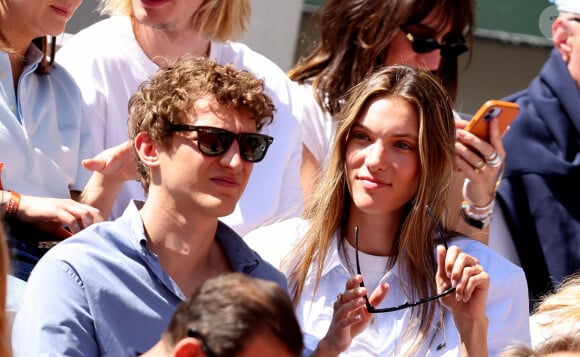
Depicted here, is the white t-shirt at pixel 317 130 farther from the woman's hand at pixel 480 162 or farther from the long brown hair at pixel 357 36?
the woman's hand at pixel 480 162

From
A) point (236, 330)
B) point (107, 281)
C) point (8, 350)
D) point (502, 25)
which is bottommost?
point (502, 25)

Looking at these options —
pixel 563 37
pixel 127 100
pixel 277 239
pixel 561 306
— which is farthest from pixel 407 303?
pixel 563 37

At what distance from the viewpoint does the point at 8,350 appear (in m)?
2.22

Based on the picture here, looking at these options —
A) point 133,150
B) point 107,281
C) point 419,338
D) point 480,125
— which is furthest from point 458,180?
point 107,281

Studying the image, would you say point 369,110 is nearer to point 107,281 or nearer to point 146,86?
point 146,86

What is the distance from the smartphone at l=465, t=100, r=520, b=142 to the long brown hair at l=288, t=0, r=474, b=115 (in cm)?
47

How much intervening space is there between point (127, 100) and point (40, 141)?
0.52 m

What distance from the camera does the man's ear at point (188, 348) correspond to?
2061 millimetres

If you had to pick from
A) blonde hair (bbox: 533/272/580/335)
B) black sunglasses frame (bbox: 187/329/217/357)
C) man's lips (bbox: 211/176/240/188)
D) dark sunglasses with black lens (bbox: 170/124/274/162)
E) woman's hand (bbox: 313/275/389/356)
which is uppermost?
black sunglasses frame (bbox: 187/329/217/357)

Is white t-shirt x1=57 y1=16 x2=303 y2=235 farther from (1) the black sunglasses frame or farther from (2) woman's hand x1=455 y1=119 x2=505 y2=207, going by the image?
(1) the black sunglasses frame

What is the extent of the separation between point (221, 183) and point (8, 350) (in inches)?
44.7

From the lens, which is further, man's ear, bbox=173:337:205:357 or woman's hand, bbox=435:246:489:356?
woman's hand, bbox=435:246:489:356

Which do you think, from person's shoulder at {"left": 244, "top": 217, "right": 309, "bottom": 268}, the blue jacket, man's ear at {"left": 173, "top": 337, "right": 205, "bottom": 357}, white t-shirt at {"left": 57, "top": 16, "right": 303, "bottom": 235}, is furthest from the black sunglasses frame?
the blue jacket

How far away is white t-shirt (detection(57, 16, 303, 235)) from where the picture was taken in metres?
4.07
